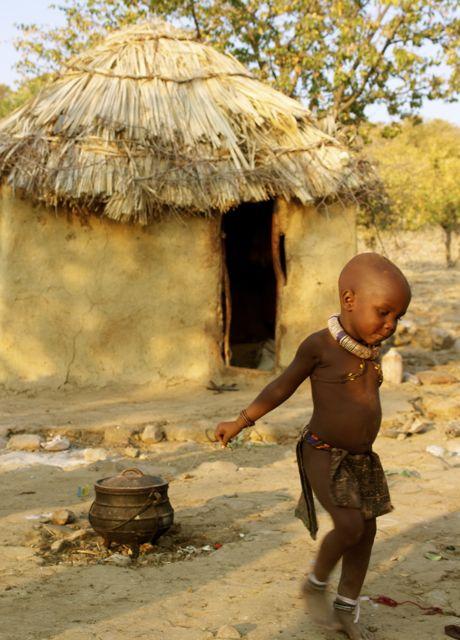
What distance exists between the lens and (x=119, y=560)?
3.80 meters

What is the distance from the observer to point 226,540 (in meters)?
4.09

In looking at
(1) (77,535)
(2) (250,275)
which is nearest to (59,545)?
(1) (77,535)

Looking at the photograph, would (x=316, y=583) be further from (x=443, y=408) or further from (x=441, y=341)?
(x=441, y=341)

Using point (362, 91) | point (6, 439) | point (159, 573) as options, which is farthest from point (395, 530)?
point (362, 91)

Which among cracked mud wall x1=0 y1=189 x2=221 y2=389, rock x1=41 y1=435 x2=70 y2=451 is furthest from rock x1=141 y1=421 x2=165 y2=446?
cracked mud wall x1=0 y1=189 x2=221 y2=389

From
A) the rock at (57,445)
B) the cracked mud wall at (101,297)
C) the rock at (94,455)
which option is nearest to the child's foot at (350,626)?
the rock at (94,455)

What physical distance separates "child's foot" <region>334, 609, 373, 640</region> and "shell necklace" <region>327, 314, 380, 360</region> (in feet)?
2.83

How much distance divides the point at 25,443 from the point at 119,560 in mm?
2577

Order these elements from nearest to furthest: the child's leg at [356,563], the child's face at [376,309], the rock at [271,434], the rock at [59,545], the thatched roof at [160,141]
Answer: the child's face at [376,309]
the child's leg at [356,563]
the rock at [59,545]
the rock at [271,434]
the thatched roof at [160,141]

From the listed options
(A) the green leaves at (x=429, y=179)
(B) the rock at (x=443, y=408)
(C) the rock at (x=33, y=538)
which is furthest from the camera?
(A) the green leaves at (x=429, y=179)

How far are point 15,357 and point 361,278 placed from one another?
19.3ft

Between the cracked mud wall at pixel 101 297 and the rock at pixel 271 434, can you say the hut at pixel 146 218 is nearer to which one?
the cracked mud wall at pixel 101 297

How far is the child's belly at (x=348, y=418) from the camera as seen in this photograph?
2930mm

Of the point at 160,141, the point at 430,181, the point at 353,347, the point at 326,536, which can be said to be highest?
the point at 430,181
